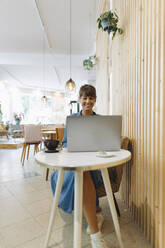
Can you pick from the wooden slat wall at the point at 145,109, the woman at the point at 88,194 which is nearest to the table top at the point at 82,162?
the woman at the point at 88,194

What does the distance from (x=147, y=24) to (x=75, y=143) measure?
3.46 feet

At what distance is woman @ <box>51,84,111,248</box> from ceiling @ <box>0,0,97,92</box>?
9.49ft

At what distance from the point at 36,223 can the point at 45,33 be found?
15.3 feet

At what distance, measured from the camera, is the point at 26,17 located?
4113 millimetres

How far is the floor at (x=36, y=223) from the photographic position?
138 centimetres

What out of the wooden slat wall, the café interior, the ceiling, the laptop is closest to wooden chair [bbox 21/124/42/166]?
the café interior

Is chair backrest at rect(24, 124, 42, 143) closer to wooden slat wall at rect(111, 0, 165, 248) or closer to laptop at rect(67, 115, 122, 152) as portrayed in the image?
wooden slat wall at rect(111, 0, 165, 248)

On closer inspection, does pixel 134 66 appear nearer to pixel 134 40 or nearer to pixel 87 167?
pixel 134 40

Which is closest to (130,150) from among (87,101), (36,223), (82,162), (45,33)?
(87,101)

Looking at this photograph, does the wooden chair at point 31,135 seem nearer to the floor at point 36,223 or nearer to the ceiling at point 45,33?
the floor at point 36,223

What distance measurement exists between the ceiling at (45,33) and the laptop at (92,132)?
3449mm

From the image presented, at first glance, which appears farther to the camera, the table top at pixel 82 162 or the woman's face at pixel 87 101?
the woman's face at pixel 87 101

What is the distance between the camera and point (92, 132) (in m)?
1.15

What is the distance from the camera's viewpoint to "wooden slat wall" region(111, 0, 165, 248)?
1.16 meters
